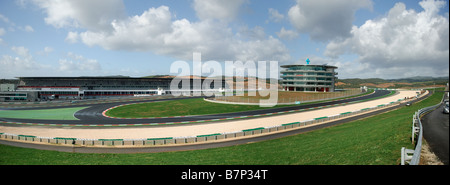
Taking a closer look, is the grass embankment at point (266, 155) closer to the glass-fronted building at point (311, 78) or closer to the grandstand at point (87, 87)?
the grandstand at point (87, 87)

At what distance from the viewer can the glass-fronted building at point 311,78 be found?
332ft

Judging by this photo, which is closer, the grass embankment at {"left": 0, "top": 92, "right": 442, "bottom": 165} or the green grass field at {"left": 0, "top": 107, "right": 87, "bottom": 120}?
the grass embankment at {"left": 0, "top": 92, "right": 442, "bottom": 165}

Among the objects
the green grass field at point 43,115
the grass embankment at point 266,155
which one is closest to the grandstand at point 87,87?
the green grass field at point 43,115

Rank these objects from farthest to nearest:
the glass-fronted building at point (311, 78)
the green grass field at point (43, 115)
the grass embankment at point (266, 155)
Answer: the glass-fronted building at point (311, 78) < the green grass field at point (43, 115) < the grass embankment at point (266, 155)

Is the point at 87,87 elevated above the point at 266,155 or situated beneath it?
elevated above

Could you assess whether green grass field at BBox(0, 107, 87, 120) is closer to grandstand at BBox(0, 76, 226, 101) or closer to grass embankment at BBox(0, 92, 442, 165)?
grass embankment at BBox(0, 92, 442, 165)

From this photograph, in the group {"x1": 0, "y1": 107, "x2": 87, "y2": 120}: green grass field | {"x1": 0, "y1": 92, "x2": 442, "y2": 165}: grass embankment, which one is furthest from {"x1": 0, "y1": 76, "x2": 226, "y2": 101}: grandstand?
{"x1": 0, "y1": 92, "x2": 442, "y2": 165}: grass embankment

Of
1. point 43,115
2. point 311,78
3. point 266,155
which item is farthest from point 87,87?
point 266,155

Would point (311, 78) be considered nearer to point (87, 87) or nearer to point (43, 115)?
point (43, 115)

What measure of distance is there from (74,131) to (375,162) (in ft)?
121

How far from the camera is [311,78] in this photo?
102125 mm

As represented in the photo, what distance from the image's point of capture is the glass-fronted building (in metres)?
101

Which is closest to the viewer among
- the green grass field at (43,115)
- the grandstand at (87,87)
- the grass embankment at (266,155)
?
the grass embankment at (266,155)
